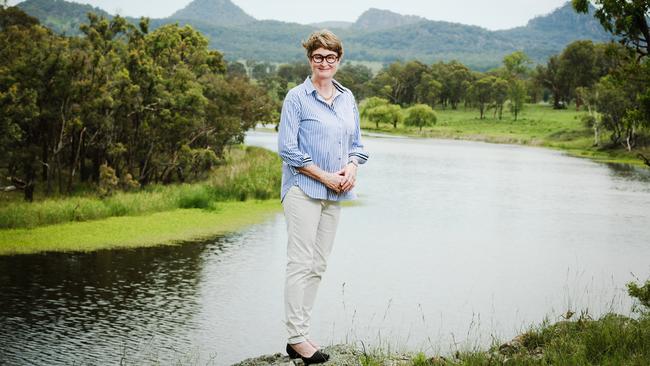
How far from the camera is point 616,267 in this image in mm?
17312

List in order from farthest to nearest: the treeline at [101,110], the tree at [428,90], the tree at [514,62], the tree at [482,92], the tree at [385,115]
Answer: the tree at [514,62], the tree at [428,90], the tree at [482,92], the tree at [385,115], the treeline at [101,110]

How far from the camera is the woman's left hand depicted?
232 inches

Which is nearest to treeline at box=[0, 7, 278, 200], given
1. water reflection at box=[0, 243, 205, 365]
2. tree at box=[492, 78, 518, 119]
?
water reflection at box=[0, 243, 205, 365]

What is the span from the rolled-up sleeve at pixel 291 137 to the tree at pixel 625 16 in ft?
16.3

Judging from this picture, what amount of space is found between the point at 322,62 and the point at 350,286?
30.4ft

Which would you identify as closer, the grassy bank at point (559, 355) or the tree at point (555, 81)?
the grassy bank at point (559, 355)

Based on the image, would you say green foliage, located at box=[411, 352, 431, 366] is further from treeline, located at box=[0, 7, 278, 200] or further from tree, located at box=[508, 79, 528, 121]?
tree, located at box=[508, 79, 528, 121]

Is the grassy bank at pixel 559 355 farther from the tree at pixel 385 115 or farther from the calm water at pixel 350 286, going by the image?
the tree at pixel 385 115

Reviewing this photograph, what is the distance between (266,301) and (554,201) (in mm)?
20480

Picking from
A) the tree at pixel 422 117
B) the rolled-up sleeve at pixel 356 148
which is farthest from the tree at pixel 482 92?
the rolled-up sleeve at pixel 356 148

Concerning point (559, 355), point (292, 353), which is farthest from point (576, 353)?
point (292, 353)

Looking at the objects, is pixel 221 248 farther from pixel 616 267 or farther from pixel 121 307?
pixel 616 267

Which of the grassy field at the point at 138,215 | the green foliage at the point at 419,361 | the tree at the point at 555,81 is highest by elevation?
the tree at the point at 555,81

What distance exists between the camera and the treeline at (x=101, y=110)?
20.7 meters
